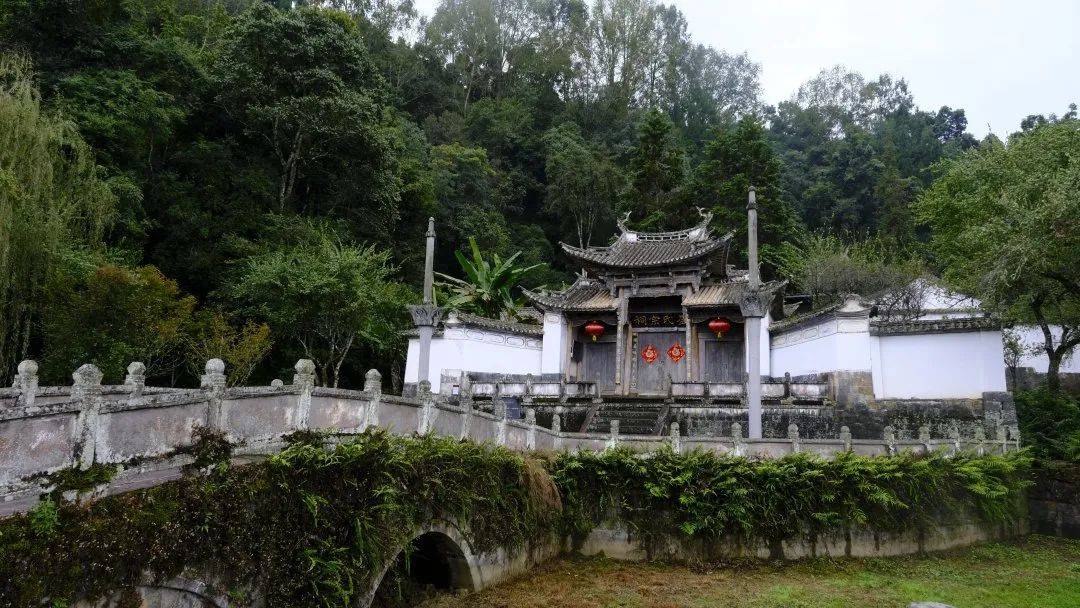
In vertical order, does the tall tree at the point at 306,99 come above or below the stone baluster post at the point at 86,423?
above

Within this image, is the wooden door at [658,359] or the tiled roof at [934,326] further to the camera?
the wooden door at [658,359]

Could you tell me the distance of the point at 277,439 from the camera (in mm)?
7168

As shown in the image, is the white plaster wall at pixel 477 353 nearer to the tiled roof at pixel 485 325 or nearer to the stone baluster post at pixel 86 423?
the tiled roof at pixel 485 325

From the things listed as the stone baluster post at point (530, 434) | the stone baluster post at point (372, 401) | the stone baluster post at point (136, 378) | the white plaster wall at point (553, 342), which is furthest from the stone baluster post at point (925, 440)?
the stone baluster post at point (136, 378)

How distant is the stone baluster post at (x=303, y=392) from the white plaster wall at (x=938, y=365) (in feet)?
45.8

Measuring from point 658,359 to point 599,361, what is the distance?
1.97 metres

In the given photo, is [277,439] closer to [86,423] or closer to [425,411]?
[86,423]

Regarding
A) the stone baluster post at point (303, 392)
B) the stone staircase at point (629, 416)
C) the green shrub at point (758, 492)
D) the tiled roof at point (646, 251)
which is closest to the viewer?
the stone baluster post at point (303, 392)

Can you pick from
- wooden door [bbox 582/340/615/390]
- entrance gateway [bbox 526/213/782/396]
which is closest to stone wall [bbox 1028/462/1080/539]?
entrance gateway [bbox 526/213/782/396]

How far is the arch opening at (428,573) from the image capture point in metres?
9.20

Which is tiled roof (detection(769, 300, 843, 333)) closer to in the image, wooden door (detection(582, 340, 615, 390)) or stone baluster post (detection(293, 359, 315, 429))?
wooden door (detection(582, 340, 615, 390))

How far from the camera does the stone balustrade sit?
5.20m

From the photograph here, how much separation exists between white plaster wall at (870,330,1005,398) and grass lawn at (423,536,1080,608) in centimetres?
419

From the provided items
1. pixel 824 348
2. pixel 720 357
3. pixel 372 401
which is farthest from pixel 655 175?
pixel 372 401
